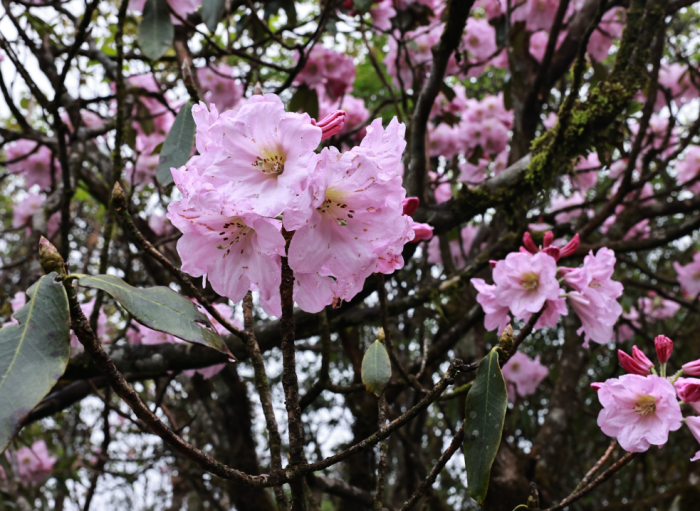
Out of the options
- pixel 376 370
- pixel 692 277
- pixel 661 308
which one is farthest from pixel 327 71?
pixel 661 308

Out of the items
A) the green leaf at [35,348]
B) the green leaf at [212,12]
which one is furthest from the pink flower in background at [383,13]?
the green leaf at [35,348]

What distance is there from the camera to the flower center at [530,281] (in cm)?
139

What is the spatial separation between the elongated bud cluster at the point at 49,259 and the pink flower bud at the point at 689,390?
108cm

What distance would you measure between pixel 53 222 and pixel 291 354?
330cm

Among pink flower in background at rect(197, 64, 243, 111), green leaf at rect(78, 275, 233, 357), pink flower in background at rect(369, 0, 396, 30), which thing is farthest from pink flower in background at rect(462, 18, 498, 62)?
green leaf at rect(78, 275, 233, 357)

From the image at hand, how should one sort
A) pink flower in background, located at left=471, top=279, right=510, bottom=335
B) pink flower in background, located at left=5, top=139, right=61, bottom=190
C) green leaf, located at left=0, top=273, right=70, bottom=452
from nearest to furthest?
green leaf, located at left=0, top=273, right=70, bottom=452 → pink flower in background, located at left=471, top=279, right=510, bottom=335 → pink flower in background, located at left=5, top=139, right=61, bottom=190

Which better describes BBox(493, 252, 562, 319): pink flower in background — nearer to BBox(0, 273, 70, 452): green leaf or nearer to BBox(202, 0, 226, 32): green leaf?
BBox(0, 273, 70, 452): green leaf

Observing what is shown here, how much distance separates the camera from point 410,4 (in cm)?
273

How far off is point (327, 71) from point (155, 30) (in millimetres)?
1476

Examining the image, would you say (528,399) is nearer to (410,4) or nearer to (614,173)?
(614,173)

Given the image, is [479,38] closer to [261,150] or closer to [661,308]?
[661,308]

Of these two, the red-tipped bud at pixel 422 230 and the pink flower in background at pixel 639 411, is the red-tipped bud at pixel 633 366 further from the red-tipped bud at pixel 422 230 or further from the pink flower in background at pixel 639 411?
the red-tipped bud at pixel 422 230

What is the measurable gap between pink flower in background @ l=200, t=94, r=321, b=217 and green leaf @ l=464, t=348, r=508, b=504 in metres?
0.42

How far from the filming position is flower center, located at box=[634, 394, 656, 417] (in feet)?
3.53
